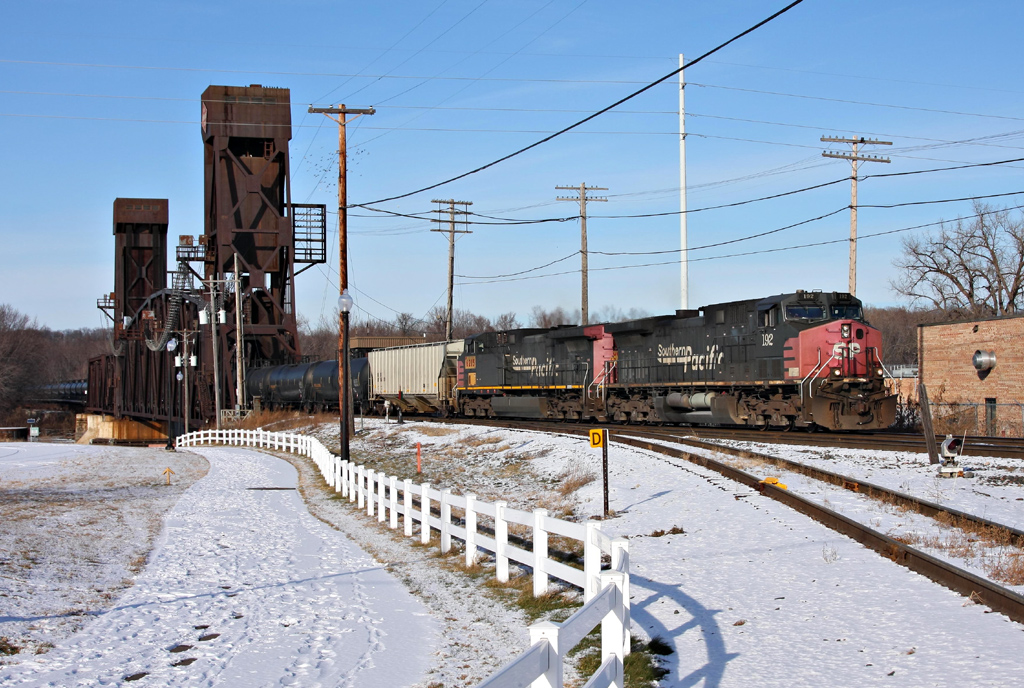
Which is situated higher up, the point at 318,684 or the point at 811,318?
the point at 811,318

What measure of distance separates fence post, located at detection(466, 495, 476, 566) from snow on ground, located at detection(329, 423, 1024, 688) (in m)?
2.16

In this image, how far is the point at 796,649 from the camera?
698 centimetres

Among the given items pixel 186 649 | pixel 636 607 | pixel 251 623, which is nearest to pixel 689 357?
pixel 636 607

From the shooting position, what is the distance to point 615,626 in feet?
19.1

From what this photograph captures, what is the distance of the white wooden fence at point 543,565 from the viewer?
423cm

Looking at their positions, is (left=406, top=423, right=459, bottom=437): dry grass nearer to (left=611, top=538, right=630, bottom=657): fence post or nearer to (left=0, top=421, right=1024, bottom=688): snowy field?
(left=0, top=421, right=1024, bottom=688): snowy field

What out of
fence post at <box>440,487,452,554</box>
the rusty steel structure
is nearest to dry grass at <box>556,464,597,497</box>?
fence post at <box>440,487,452,554</box>

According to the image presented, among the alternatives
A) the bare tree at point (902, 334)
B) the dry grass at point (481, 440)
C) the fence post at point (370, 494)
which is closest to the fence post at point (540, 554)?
the fence post at point (370, 494)

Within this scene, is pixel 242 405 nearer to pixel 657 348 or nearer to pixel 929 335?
pixel 657 348

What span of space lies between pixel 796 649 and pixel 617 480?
1095 centimetres

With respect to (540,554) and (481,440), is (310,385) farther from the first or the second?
(540,554)

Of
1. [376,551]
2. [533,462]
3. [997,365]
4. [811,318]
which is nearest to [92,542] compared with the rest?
[376,551]

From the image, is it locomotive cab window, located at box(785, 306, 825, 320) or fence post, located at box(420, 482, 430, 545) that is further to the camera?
locomotive cab window, located at box(785, 306, 825, 320)

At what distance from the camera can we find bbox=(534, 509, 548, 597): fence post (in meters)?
9.58
